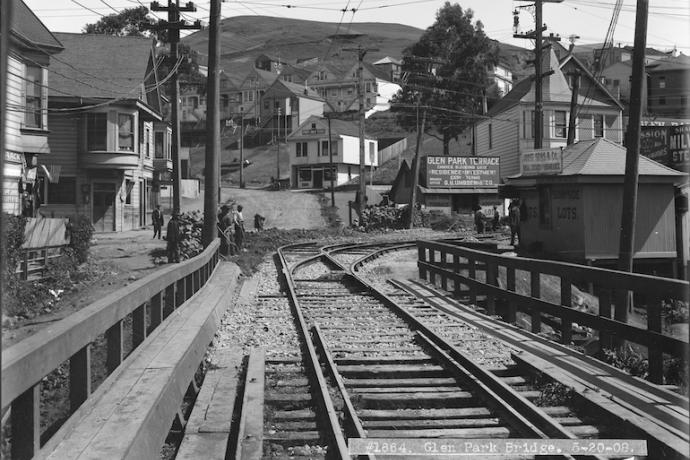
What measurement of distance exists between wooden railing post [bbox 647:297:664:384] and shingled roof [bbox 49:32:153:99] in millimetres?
13951

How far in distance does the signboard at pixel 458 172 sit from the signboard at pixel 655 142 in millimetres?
22257

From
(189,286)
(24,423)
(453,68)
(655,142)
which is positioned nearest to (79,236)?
(189,286)

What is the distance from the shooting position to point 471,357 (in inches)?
348

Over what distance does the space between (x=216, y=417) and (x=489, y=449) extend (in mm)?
2650

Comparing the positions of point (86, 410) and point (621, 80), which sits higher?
point (621, 80)

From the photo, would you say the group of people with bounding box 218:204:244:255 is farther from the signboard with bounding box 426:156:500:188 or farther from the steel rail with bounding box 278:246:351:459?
the signboard with bounding box 426:156:500:188

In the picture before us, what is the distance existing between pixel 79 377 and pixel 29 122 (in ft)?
34.9

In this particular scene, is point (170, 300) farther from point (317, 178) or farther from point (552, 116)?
point (317, 178)

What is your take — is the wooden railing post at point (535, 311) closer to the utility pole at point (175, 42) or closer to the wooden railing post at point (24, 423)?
the wooden railing post at point (24, 423)

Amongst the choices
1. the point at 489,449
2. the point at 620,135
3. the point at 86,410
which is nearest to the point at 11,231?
the point at 86,410

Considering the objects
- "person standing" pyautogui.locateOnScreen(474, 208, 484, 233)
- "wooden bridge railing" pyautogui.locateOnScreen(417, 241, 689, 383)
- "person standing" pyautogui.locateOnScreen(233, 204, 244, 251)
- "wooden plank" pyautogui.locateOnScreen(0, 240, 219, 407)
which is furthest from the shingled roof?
"person standing" pyautogui.locateOnScreen(474, 208, 484, 233)

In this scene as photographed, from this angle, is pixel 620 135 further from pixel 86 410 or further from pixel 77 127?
pixel 86 410

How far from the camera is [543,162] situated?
81.5ft

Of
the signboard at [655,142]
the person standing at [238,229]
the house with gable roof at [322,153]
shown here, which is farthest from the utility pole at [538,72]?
the house with gable roof at [322,153]
